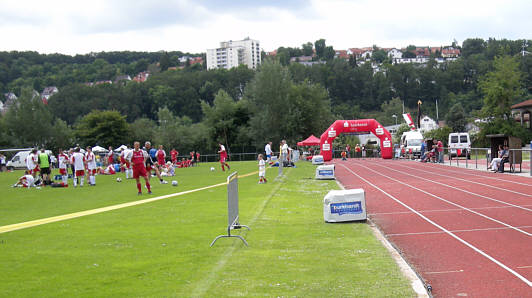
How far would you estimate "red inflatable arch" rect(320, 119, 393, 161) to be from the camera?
49.5 m

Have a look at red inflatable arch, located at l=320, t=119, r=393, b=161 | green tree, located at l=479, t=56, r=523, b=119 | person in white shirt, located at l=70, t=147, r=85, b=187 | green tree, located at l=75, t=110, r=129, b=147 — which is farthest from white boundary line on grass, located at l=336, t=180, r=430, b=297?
green tree, located at l=75, t=110, r=129, b=147

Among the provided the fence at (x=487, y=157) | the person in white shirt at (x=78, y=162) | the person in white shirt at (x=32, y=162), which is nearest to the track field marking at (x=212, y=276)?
the person in white shirt at (x=78, y=162)

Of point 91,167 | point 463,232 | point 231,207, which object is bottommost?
point 463,232

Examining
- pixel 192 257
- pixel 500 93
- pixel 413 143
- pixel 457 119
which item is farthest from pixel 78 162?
pixel 457 119

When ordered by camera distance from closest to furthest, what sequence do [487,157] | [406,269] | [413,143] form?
1. [406,269]
2. [487,157]
3. [413,143]

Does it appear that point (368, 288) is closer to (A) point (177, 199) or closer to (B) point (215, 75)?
(A) point (177, 199)

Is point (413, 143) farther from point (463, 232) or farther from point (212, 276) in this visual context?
point (212, 276)

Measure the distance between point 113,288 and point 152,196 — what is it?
1280cm

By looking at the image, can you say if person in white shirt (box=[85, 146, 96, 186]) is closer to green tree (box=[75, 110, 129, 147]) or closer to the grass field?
the grass field

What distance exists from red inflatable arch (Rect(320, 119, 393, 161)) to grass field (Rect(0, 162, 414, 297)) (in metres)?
34.7

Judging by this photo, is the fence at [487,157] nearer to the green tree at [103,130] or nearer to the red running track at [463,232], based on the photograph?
the red running track at [463,232]

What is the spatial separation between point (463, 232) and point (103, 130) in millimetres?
84803

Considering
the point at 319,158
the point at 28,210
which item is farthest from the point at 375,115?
the point at 28,210

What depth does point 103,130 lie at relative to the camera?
89.7 m
